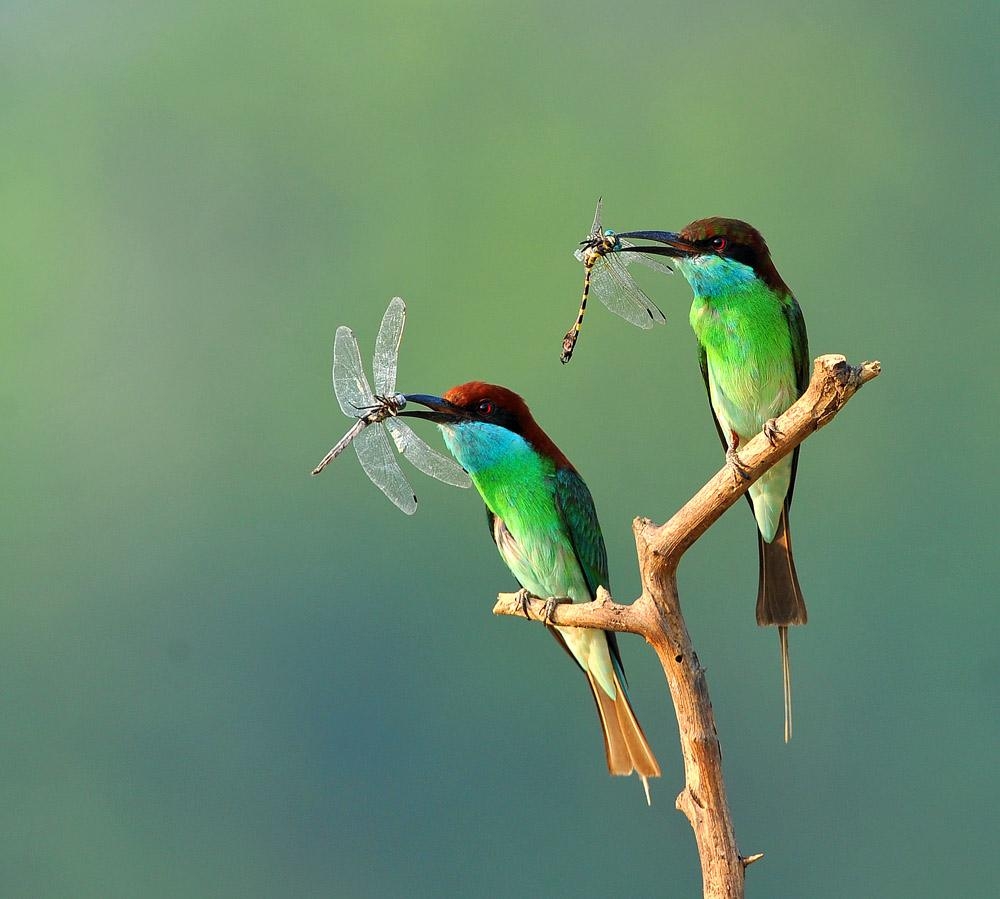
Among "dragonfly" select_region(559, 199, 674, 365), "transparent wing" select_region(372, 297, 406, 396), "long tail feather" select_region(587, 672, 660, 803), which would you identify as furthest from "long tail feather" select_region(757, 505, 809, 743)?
"transparent wing" select_region(372, 297, 406, 396)

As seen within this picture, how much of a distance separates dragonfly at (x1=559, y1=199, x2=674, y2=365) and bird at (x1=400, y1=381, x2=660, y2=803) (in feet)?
0.67

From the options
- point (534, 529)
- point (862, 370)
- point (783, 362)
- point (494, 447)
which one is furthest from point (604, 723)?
point (862, 370)

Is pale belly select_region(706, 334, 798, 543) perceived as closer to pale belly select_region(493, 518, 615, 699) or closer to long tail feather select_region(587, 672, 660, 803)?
pale belly select_region(493, 518, 615, 699)

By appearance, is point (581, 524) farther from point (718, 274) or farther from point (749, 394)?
point (718, 274)

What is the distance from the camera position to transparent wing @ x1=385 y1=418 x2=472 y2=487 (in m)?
2.32

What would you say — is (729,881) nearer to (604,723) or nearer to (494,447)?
(604,723)

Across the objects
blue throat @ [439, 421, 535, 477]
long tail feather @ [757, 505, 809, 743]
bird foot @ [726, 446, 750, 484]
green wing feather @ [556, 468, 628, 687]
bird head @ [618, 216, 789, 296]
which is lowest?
long tail feather @ [757, 505, 809, 743]

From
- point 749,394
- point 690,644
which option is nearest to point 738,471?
point 690,644

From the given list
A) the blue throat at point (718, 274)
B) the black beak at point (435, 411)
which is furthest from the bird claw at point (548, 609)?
the blue throat at point (718, 274)

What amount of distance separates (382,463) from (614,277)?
0.58 meters

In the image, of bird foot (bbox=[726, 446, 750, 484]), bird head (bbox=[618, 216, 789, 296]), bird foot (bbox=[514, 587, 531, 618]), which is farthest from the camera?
bird foot (bbox=[514, 587, 531, 618])

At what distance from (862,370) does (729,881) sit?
32.6 inches

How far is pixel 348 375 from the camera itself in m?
2.36

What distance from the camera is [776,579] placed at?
240 centimetres
